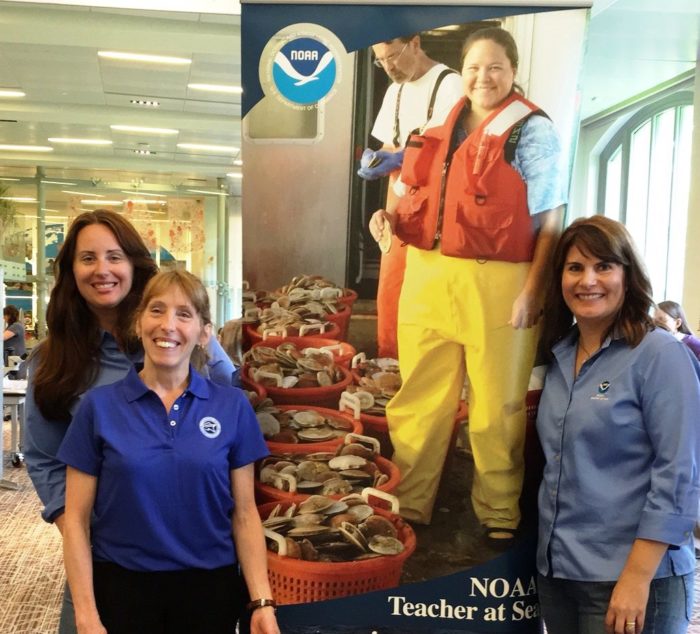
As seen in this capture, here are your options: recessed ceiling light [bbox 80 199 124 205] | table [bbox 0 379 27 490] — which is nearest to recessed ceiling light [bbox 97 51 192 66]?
table [bbox 0 379 27 490]

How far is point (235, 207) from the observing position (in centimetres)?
1059

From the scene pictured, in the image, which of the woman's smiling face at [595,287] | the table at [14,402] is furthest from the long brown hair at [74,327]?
the table at [14,402]

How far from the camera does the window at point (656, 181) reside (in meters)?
7.23

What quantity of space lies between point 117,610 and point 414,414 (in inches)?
29.9

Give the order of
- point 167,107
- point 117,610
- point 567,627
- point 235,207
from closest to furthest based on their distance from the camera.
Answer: point 117,610, point 567,627, point 167,107, point 235,207

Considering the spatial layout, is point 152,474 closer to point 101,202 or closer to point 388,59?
point 388,59

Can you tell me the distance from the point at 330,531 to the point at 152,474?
46cm

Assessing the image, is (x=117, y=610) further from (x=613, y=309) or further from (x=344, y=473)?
(x=613, y=309)

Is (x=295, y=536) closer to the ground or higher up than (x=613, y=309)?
closer to the ground

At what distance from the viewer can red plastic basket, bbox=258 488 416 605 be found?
165 cm

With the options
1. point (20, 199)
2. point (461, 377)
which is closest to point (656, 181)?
point (461, 377)

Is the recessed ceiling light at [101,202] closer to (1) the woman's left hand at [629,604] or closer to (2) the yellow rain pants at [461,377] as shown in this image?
(2) the yellow rain pants at [461,377]

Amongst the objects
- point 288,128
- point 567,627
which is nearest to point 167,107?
point 288,128

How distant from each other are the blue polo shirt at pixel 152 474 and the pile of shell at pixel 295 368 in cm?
21
